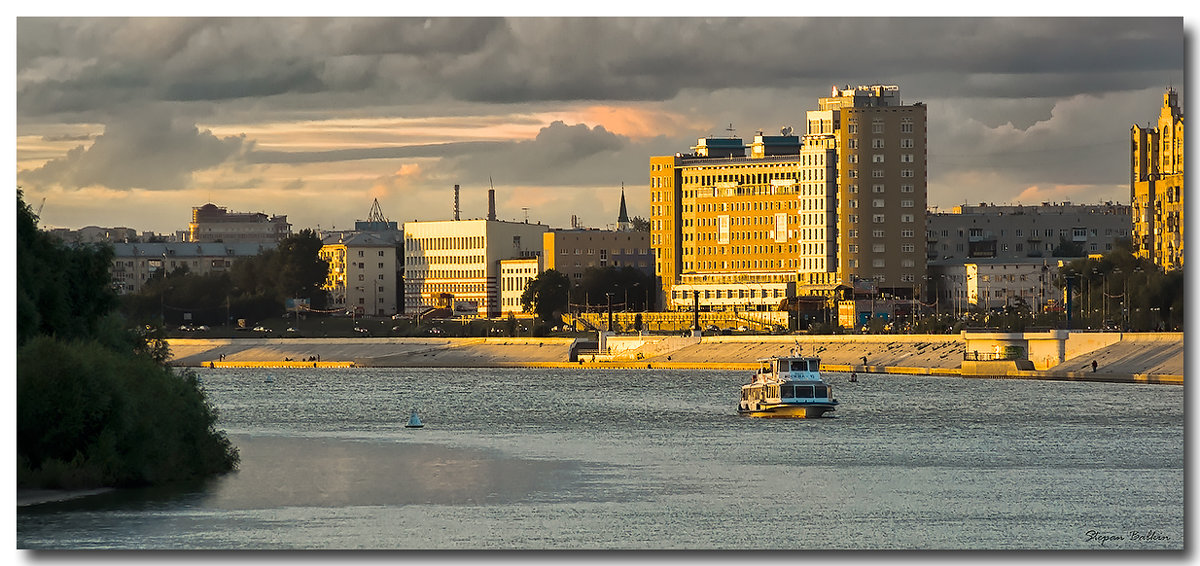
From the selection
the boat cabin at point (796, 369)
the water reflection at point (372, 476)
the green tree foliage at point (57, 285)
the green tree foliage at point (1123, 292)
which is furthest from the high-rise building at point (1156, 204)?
the green tree foliage at point (57, 285)

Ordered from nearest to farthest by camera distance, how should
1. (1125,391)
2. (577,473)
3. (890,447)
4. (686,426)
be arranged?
(577,473)
(890,447)
(686,426)
(1125,391)

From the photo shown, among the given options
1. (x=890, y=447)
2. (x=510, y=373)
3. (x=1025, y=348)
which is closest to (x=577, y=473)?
(x=890, y=447)

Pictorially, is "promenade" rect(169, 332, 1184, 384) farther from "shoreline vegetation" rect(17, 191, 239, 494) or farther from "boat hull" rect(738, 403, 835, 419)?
"shoreline vegetation" rect(17, 191, 239, 494)

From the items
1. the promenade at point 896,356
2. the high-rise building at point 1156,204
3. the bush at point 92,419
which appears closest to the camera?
the bush at point 92,419

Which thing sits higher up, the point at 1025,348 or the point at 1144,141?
the point at 1144,141

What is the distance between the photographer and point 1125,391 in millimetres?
112250

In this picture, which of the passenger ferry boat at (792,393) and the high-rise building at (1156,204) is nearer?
the passenger ferry boat at (792,393)

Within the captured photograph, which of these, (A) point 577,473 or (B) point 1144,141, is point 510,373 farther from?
(A) point 577,473

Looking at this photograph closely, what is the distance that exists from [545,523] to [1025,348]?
108 meters

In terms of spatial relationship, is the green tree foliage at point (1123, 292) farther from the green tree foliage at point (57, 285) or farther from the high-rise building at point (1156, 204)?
the green tree foliage at point (57, 285)

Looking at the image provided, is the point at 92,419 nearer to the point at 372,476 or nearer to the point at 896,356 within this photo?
the point at 372,476

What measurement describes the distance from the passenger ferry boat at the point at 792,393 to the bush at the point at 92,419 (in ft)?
145

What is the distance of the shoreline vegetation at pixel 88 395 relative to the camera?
4009 cm

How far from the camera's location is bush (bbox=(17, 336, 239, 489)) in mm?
39906
